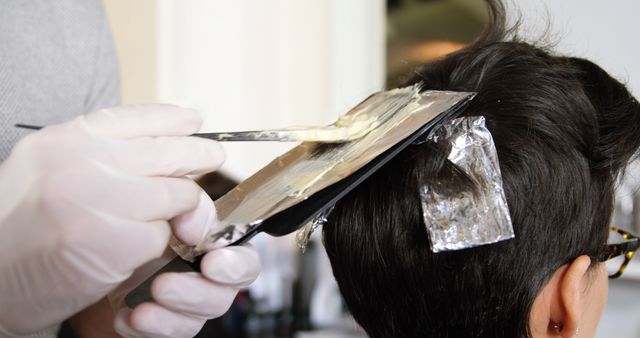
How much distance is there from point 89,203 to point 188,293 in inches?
5.2

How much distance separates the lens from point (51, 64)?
0.86 metres

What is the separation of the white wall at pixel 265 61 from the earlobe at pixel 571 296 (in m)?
1.32

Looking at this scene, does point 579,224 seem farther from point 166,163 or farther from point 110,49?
point 110,49

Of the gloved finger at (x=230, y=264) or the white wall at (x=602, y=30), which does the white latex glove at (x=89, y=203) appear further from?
the white wall at (x=602, y=30)

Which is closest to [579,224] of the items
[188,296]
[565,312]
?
[565,312]

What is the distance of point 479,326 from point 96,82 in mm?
686

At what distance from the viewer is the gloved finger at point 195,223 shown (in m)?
0.52

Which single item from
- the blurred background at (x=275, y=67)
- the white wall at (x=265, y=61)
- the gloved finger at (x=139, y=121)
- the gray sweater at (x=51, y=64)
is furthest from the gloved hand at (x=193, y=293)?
the white wall at (x=265, y=61)

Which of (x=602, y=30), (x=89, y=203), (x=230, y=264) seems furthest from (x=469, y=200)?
(x=602, y=30)

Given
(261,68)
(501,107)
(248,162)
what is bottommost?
(248,162)

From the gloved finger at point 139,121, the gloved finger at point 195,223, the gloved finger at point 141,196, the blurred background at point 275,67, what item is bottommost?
the blurred background at point 275,67

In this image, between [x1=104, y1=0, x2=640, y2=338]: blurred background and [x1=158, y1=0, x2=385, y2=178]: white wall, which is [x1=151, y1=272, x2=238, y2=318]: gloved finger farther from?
[x1=158, y1=0, x2=385, y2=178]: white wall

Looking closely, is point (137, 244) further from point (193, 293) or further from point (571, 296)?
point (571, 296)

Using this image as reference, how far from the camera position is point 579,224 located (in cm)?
59
